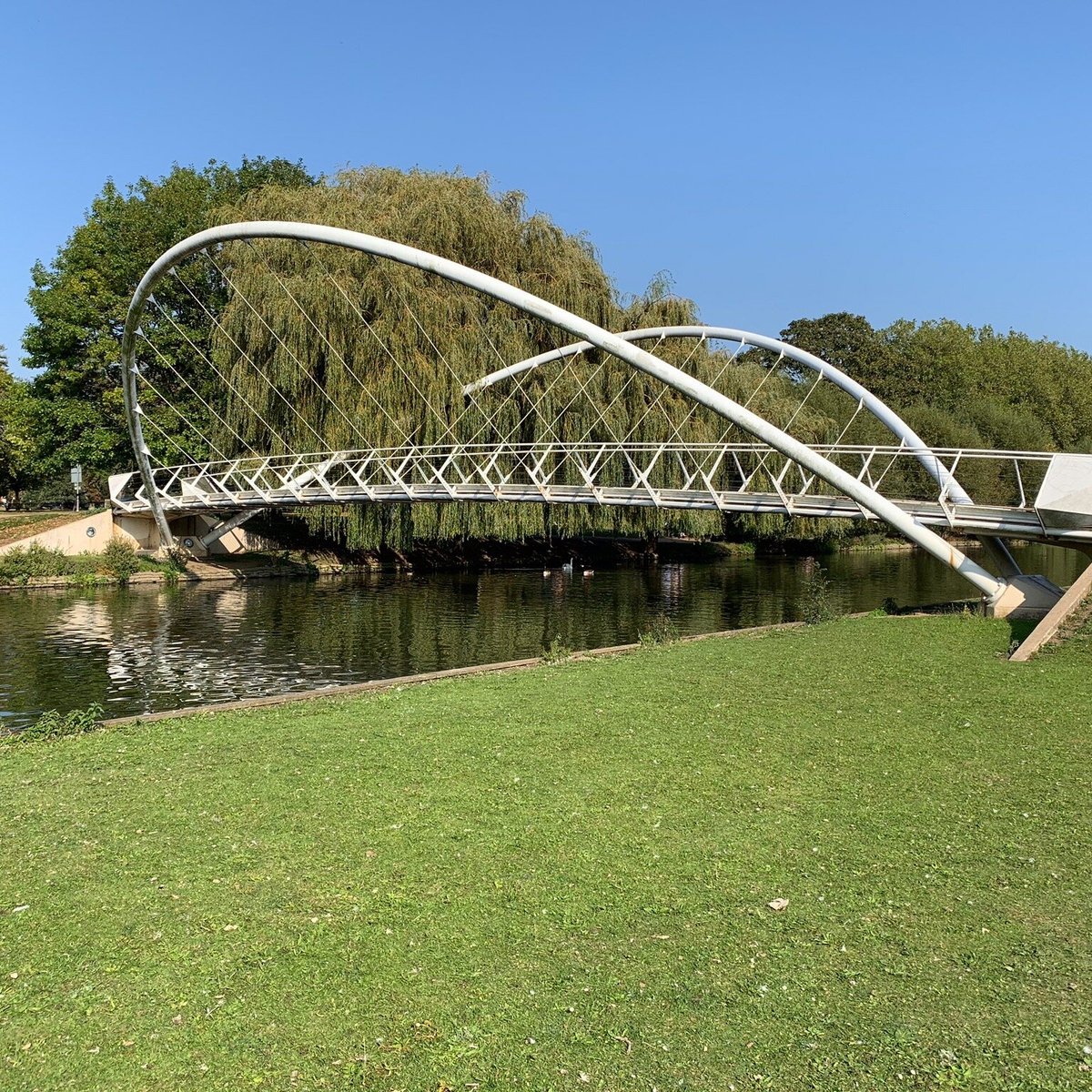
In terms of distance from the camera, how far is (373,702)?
11164 millimetres

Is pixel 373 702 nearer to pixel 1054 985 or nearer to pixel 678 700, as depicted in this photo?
pixel 678 700

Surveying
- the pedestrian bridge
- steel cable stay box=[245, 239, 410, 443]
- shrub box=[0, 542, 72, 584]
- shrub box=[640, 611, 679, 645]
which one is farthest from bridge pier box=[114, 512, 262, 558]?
shrub box=[640, 611, 679, 645]

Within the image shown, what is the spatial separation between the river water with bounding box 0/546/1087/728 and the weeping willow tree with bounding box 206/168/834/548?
253 cm

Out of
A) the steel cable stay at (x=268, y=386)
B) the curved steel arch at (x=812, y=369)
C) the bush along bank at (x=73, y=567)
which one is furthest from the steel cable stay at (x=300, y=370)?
the bush along bank at (x=73, y=567)

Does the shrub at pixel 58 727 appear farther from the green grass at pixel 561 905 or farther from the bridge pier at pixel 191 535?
the bridge pier at pixel 191 535

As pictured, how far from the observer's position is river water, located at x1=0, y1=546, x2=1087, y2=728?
15.6 m

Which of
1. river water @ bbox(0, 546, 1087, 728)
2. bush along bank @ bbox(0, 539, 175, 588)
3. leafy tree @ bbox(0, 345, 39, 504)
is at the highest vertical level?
leafy tree @ bbox(0, 345, 39, 504)

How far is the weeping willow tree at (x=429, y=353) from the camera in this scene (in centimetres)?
3041

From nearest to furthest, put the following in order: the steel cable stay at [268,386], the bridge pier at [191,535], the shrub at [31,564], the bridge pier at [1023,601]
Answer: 1. the bridge pier at [1023,601]
2. the shrub at [31,564]
3. the steel cable stay at [268,386]
4. the bridge pier at [191,535]

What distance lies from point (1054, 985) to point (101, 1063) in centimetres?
394

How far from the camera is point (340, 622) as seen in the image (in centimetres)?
2294

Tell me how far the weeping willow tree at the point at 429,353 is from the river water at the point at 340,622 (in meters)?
2.53

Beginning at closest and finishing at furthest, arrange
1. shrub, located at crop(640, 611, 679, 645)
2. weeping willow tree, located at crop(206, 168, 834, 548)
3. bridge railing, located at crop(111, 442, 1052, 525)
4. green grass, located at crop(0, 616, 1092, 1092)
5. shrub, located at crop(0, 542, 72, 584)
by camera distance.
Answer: green grass, located at crop(0, 616, 1092, 1092) → shrub, located at crop(640, 611, 679, 645) → bridge railing, located at crop(111, 442, 1052, 525) → shrub, located at crop(0, 542, 72, 584) → weeping willow tree, located at crop(206, 168, 834, 548)

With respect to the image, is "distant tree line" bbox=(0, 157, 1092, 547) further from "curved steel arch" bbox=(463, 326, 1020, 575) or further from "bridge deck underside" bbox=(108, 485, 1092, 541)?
"bridge deck underside" bbox=(108, 485, 1092, 541)
